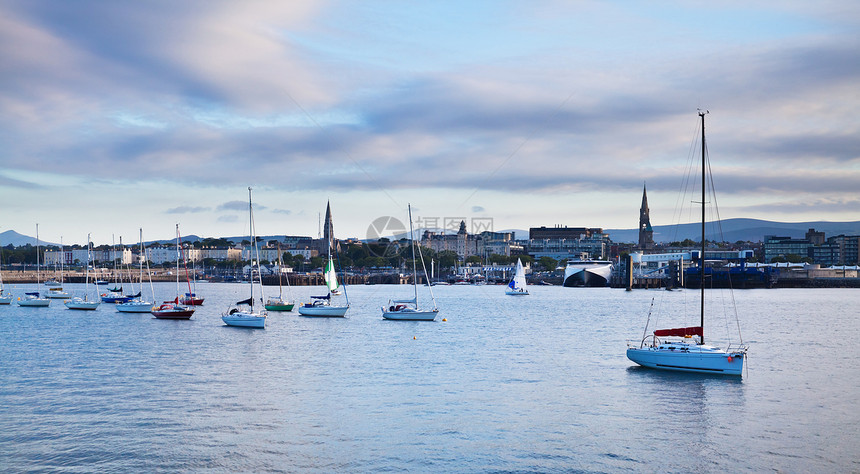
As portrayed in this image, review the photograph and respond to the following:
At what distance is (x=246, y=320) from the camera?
60281 millimetres

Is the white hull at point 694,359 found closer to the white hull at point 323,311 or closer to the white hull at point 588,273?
the white hull at point 323,311

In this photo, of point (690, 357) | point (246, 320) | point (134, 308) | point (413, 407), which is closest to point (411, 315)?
point (246, 320)

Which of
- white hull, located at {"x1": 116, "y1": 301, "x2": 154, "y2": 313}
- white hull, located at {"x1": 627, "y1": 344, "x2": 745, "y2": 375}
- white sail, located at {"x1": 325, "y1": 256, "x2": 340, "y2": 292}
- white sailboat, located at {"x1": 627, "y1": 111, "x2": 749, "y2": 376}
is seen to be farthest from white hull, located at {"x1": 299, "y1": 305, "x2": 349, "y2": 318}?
white hull, located at {"x1": 627, "y1": 344, "x2": 745, "y2": 375}

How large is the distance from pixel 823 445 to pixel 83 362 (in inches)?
1416

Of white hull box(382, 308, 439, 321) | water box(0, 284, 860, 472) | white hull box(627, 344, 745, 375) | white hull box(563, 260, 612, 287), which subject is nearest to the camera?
water box(0, 284, 860, 472)

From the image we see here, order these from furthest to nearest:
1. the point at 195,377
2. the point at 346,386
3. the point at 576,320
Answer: the point at 576,320, the point at 195,377, the point at 346,386

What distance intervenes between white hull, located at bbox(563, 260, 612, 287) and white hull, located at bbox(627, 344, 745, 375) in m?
152

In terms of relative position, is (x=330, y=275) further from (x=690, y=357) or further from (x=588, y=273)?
(x=588, y=273)

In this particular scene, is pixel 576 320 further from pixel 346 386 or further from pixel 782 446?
pixel 782 446

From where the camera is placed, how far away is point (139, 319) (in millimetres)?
71438

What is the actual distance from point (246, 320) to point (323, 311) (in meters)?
12.9

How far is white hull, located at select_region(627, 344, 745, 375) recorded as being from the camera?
34.2 metres

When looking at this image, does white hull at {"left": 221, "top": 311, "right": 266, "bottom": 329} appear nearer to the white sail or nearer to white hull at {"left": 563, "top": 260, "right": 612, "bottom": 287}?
the white sail

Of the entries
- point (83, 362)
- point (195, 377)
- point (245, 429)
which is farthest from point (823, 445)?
point (83, 362)
